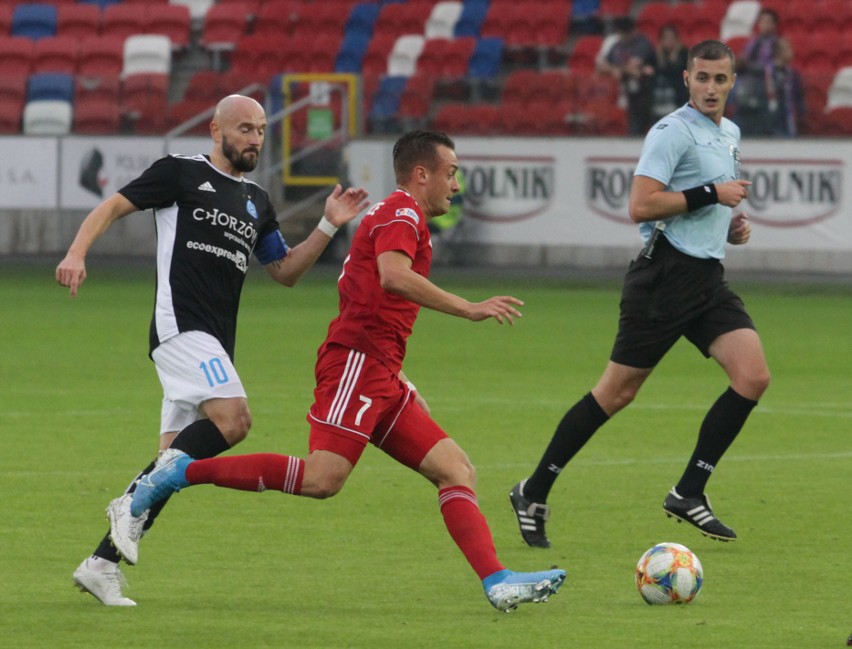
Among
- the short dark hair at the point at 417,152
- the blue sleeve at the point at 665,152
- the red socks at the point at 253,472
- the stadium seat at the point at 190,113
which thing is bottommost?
the stadium seat at the point at 190,113

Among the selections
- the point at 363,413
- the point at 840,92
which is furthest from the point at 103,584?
the point at 840,92

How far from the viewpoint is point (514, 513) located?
883 cm

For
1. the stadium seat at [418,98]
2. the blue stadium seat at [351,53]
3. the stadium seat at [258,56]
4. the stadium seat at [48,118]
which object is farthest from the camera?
the stadium seat at [258,56]

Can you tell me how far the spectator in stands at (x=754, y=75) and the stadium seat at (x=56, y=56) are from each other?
1243cm

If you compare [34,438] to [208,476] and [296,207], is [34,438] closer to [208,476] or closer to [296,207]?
[208,476]

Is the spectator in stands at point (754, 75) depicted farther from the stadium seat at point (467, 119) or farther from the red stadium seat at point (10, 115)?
the red stadium seat at point (10, 115)

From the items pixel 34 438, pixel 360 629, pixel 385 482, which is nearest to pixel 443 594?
pixel 360 629

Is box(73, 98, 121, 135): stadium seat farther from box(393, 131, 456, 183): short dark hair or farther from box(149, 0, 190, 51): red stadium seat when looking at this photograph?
box(393, 131, 456, 183): short dark hair

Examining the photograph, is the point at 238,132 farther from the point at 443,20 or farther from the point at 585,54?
the point at 443,20

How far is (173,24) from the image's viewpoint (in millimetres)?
31797

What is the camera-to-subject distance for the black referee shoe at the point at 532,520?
803cm

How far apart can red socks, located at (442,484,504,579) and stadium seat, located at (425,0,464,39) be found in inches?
946

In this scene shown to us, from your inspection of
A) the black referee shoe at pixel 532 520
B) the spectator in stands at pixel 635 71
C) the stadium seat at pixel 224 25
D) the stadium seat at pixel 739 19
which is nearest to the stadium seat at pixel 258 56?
the stadium seat at pixel 224 25

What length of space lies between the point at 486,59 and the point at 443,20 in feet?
5.09
